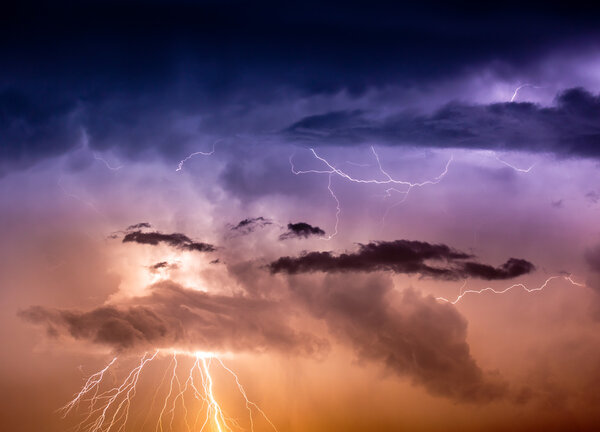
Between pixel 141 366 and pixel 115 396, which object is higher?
pixel 141 366

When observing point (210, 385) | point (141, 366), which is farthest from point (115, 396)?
point (210, 385)

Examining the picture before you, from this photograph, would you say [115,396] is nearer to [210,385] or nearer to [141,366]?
[141,366]
